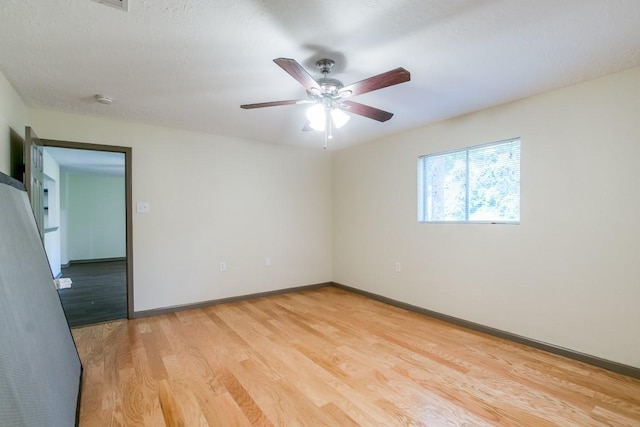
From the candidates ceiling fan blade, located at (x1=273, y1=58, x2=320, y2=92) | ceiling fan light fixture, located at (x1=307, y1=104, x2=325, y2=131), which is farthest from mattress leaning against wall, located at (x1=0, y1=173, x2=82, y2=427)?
ceiling fan light fixture, located at (x1=307, y1=104, x2=325, y2=131)

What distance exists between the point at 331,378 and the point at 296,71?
A: 203 centimetres

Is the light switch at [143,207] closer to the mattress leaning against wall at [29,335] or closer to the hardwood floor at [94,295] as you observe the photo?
the hardwood floor at [94,295]

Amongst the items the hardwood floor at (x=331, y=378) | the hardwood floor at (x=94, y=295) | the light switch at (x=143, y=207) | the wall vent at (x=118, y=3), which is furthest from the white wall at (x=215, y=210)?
the wall vent at (x=118, y=3)

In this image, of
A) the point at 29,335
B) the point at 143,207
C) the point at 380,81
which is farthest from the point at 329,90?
the point at 143,207

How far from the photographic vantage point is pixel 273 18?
157 centimetres

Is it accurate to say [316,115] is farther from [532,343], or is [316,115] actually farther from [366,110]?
[532,343]

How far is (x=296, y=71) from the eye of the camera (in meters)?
1.62

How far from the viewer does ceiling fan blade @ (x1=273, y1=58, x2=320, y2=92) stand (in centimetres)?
150

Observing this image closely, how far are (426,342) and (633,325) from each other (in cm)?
146

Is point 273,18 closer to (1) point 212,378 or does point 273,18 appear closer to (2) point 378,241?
(1) point 212,378

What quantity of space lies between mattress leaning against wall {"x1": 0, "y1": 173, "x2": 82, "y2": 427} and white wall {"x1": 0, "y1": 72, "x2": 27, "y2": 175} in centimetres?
62

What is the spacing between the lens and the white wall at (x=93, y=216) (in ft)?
23.4

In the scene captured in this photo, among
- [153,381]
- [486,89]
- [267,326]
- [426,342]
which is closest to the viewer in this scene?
[153,381]

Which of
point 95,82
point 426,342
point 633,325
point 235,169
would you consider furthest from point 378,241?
point 95,82
